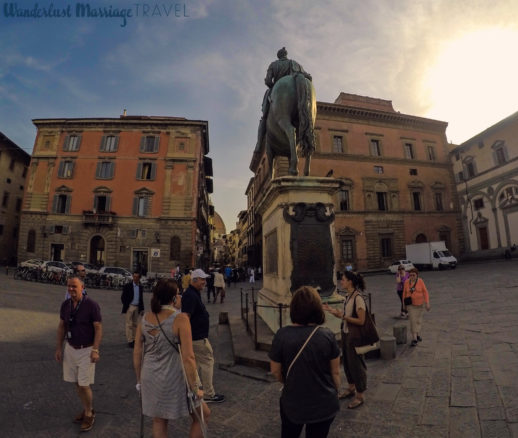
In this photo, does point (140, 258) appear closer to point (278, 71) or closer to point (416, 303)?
point (278, 71)

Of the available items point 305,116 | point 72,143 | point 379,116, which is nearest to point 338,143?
point 379,116

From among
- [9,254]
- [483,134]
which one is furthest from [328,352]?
[9,254]

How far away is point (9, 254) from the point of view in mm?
30531

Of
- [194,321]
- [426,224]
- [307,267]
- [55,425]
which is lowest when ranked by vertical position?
[55,425]

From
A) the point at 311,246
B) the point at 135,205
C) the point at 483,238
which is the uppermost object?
the point at 135,205

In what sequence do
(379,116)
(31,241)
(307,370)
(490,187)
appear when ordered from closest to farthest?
(307,370) → (31,241) → (490,187) → (379,116)

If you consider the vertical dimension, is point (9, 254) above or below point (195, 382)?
above

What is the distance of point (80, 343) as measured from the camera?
2914 mm

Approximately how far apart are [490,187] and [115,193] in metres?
36.6

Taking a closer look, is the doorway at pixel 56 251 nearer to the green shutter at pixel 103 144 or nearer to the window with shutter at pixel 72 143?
the window with shutter at pixel 72 143

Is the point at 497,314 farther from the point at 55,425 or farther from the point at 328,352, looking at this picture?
the point at 55,425

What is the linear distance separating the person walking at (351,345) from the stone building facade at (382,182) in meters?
22.9

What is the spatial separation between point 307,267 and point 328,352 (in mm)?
2767

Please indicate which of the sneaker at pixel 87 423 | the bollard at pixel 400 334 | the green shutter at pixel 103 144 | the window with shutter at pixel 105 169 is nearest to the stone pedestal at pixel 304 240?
the bollard at pixel 400 334
